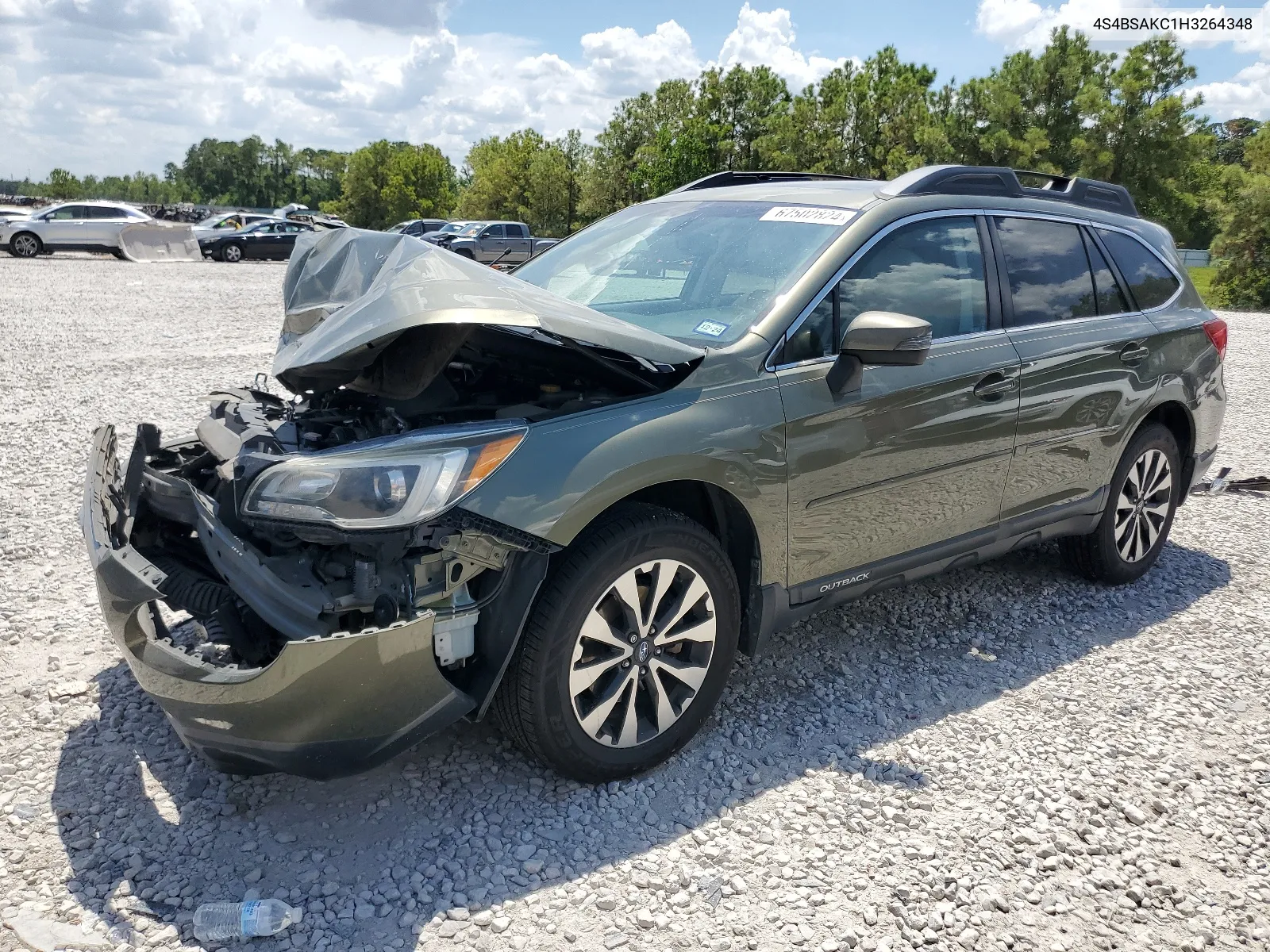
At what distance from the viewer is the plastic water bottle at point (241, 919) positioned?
238cm

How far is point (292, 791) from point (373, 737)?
0.65m

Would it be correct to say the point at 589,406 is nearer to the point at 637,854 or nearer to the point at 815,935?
the point at 637,854

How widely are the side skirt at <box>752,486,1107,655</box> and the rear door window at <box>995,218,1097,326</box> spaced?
877mm

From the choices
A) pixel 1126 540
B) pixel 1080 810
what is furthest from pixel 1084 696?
pixel 1126 540

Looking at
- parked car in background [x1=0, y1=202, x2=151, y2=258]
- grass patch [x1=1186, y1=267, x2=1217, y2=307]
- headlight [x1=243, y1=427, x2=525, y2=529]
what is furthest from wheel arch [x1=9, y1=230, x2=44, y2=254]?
grass patch [x1=1186, y1=267, x2=1217, y2=307]

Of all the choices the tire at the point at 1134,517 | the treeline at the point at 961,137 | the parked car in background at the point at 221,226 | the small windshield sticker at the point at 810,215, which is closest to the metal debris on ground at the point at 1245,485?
the tire at the point at 1134,517

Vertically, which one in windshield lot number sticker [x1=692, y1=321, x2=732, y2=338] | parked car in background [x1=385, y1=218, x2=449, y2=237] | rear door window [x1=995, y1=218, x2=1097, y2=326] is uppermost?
parked car in background [x1=385, y1=218, x2=449, y2=237]

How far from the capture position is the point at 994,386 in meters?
3.80

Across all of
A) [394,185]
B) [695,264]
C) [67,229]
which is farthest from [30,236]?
[394,185]

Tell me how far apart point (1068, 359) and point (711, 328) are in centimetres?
180

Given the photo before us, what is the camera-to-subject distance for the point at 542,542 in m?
2.66

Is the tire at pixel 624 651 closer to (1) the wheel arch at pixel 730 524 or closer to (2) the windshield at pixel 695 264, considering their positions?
(1) the wheel arch at pixel 730 524

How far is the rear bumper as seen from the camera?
241cm

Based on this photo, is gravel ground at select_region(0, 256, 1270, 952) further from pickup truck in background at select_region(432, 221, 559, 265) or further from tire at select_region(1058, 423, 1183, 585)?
pickup truck in background at select_region(432, 221, 559, 265)
